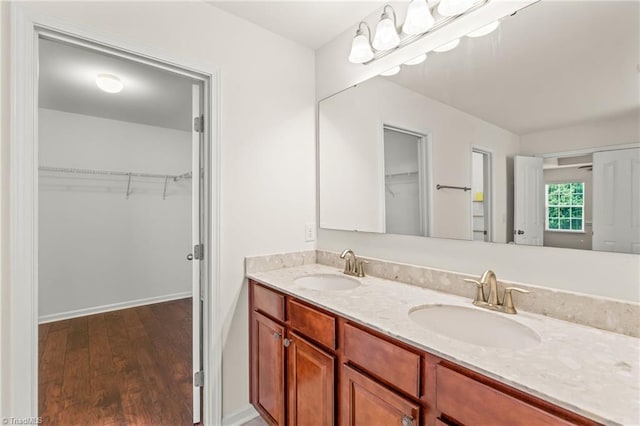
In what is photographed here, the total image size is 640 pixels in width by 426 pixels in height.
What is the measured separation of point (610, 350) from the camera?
858 mm

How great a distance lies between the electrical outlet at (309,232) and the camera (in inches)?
83.2

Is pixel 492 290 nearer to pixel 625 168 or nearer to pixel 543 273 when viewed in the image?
pixel 543 273

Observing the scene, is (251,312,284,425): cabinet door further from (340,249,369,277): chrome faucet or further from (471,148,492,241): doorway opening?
(471,148,492,241): doorway opening

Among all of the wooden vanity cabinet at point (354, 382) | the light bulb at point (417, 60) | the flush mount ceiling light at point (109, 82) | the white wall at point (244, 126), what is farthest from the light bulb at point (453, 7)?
the flush mount ceiling light at point (109, 82)

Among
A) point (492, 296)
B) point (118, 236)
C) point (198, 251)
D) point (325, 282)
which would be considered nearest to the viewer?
point (492, 296)

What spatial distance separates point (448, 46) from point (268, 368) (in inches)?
73.6

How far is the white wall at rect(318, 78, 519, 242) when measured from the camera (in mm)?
1313

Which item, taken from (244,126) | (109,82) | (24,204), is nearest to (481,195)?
(244,126)

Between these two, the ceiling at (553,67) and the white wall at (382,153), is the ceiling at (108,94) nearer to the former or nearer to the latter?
the white wall at (382,153)

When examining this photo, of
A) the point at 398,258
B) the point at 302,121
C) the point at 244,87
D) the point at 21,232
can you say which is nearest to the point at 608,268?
the point at 398,258

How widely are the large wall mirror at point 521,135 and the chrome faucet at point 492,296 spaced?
0.19 metres

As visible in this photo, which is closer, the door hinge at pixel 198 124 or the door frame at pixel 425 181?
the door frame at pixel 425 181

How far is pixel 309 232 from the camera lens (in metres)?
→ 2.13

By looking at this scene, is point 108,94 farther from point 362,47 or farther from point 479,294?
point 479,294
